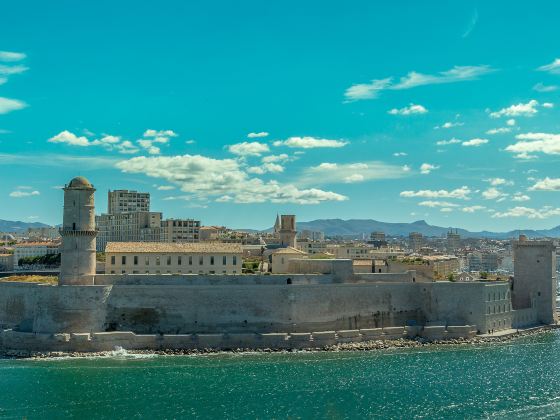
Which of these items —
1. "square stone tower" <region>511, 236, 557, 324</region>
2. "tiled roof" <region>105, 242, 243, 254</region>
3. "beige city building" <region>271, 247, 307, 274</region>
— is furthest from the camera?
"square stone tower" <region>511, 236, 557, 324</region>

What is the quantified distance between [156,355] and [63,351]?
5.33m

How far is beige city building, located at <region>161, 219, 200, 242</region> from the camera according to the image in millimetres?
90125

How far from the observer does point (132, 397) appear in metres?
30.7

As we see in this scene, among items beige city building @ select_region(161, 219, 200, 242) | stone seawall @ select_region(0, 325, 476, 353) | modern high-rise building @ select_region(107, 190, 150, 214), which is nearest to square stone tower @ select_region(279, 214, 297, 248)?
stone seawall @ select_region(0, 325, 476, 353)

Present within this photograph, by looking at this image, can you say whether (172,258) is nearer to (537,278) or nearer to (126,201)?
(537,278)

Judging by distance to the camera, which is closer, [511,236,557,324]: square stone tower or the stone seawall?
the stone seawall

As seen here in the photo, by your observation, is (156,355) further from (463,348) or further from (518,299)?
(518,299)

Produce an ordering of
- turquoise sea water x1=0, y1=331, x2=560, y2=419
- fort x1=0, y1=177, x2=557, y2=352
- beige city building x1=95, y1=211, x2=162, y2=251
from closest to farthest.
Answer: turquoise sea water x1=0, y1=331, x2=560, y2=419 → fort x1=0, y1=177, x2=557, y2=352 → beige city building x1=95, y1=211, x2=162, y2=251

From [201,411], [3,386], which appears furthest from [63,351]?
[201,411]

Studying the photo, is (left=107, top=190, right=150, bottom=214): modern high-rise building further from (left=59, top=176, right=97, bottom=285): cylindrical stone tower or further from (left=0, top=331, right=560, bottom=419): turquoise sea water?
(left=0, top=331, right=560, bottom=419): turquoise sea water

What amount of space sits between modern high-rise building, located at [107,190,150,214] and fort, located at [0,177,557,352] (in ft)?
247

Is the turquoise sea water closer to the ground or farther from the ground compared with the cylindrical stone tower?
closer to the ground

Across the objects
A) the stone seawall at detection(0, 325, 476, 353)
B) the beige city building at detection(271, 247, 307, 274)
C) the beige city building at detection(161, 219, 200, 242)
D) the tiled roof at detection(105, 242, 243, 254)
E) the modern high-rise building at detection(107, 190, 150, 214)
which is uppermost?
the modern high-rise building at detection(107, 190, 150, 214)

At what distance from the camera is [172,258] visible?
47875 millimetres
